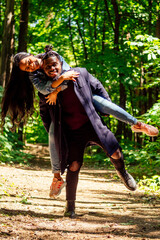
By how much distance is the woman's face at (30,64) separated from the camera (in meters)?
3.53

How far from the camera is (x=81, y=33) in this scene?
19531 millimetres

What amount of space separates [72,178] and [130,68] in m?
7.73

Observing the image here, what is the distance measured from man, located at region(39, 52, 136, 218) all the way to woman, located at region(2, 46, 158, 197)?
0.31ft

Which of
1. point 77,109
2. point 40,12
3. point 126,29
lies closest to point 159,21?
point 126,29

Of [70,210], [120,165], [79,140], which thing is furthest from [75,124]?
[70,210]

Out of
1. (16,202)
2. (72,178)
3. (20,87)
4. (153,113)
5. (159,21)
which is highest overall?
(159,21)

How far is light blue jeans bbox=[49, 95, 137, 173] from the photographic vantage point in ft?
12.2

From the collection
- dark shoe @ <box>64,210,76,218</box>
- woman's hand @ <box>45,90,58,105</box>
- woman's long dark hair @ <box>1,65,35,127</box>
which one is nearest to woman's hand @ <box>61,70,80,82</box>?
woman's hand @ <box>45,90,58,105</box>

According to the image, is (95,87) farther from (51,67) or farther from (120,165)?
(120,165)

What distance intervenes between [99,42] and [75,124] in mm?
15143

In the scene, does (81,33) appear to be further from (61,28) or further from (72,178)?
(72,178)

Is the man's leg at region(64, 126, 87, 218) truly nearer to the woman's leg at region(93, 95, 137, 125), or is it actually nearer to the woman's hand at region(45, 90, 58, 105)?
the woman's leg at region(93, 95, 137, 125)

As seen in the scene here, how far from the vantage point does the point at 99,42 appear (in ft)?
60.1

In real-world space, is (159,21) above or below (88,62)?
above
